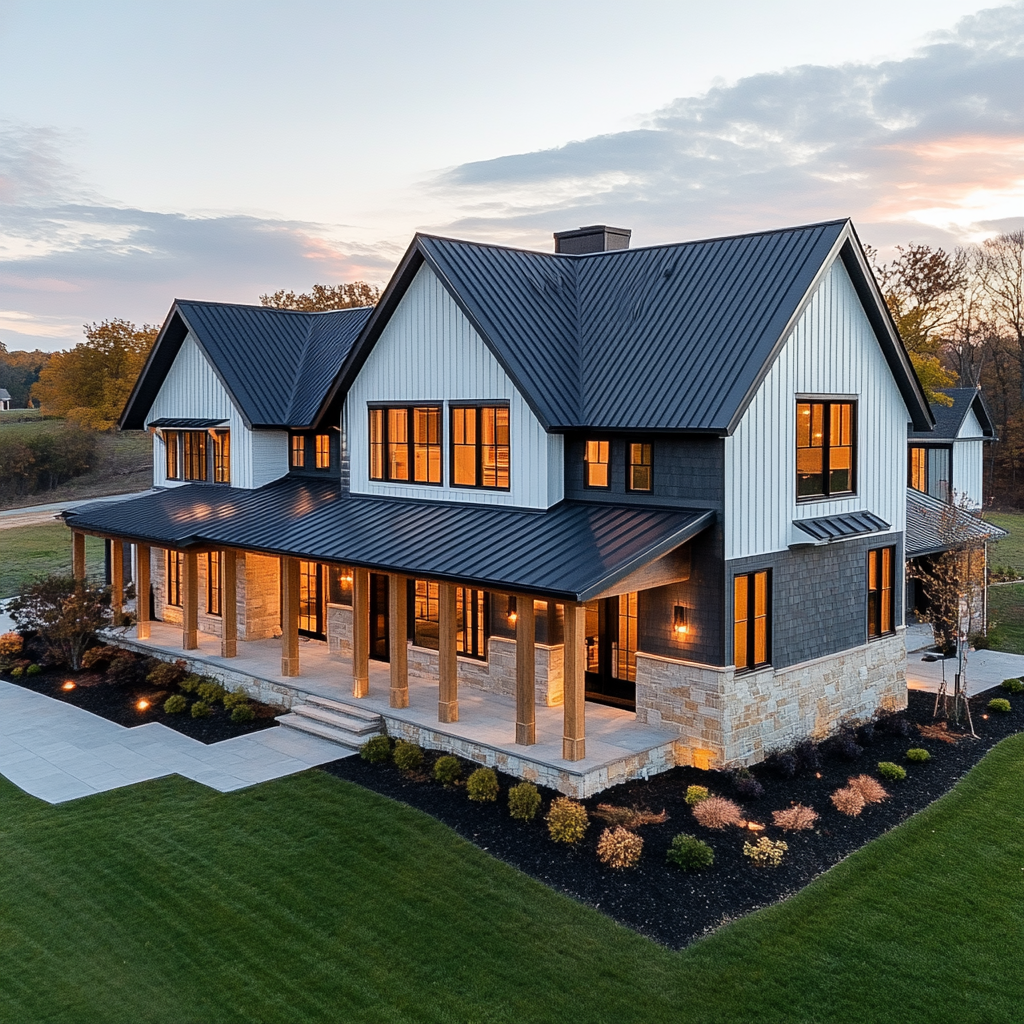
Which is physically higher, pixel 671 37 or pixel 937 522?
pixel 671 37

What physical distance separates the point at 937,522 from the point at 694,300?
1084 cm

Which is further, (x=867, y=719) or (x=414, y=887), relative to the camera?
(x=867, y=719)

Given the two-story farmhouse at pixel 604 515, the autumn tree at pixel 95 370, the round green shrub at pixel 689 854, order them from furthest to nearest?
1. the autumn tree at pixel 95 370
2. the two-story farmhouse at pixel 604 515
3. the round green shrub at pixel 689 854

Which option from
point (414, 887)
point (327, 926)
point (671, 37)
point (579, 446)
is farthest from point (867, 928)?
point (671, 37)

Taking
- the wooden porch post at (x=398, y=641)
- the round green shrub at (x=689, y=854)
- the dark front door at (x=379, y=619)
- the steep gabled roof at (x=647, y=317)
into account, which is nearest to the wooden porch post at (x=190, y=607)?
the dark front door at (x=379, y=619)

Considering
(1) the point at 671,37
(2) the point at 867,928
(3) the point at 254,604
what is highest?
(1) the point at 671,37

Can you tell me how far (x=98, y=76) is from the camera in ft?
77.6

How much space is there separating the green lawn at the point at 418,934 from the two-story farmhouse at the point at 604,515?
3.09 m

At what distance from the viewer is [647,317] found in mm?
17203

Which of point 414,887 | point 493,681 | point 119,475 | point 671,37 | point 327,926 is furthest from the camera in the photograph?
point 119,475

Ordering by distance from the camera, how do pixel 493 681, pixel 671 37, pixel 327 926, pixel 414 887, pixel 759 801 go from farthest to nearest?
pixel 671 37
pixel 493 681
pixel 759 801
pixel 414 887
pixel 327 926

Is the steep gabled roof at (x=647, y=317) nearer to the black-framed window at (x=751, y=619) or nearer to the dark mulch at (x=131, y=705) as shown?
the black-framed window at (x=751, y=619)

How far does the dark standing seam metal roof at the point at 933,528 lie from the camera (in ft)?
64.5

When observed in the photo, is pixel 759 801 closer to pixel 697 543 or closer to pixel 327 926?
pixel 697 543
